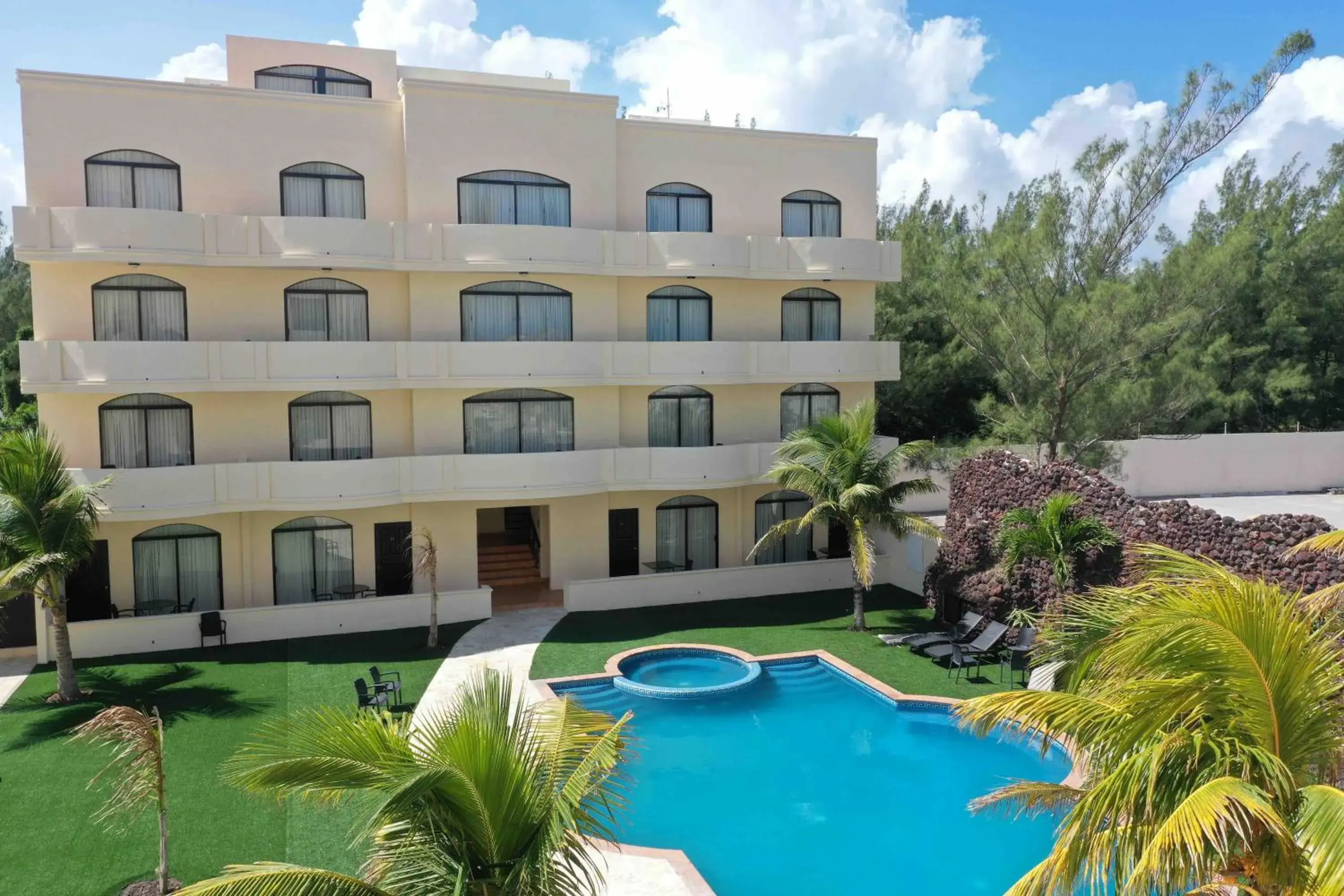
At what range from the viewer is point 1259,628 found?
7.18 meters

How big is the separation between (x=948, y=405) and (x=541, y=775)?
32.8 m

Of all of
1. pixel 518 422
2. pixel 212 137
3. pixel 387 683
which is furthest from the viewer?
pixel 518 422

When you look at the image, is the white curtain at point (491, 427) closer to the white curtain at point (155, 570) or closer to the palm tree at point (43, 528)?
the white curtain at point (155, 570)

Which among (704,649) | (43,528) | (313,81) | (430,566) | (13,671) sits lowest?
(704,649)

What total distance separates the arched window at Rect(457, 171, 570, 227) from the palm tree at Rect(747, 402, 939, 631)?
8.72 meters

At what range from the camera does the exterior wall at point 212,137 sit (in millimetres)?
22609

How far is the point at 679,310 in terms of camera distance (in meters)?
28.0

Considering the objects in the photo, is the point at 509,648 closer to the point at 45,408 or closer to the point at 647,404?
the point at 647,404

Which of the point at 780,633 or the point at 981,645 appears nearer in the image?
the point at 981,645

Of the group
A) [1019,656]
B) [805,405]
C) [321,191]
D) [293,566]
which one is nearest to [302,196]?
[321,191]

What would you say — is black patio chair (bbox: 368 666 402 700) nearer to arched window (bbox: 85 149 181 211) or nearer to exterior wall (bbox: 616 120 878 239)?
arched window (bbox: 85 149 181 211)

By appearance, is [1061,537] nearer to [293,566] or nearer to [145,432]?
[293,566]

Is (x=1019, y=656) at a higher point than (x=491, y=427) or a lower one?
lower

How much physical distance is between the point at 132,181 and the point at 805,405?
1792 cm
